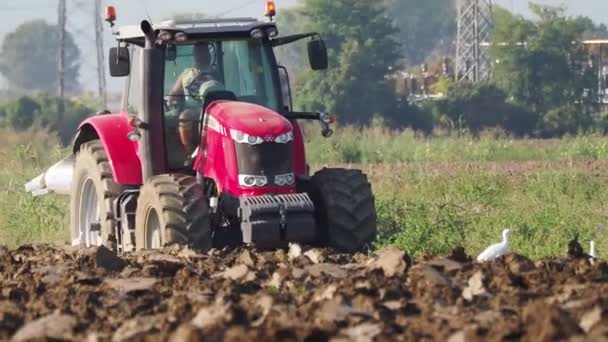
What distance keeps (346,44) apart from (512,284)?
170 ft

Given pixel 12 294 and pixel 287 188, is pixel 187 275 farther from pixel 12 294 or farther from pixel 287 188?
pixel 287 188

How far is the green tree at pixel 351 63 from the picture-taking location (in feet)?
196

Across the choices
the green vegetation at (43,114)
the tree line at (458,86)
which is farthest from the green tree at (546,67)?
the green vegetation at (43,114)

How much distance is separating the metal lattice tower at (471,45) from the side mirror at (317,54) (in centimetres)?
5027

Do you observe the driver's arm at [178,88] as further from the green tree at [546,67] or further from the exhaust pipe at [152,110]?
the green tree at [546,67]

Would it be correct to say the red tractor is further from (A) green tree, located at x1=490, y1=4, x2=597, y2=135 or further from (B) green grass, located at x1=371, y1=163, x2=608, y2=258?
(A) green tree, located at x1=490, y1=4, x2=597, y2=135

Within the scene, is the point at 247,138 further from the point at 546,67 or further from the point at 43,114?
the point at 43,114

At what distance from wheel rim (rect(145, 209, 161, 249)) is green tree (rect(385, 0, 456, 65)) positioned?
109031 millimetres

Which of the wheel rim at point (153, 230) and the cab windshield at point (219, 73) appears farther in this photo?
the cab windshield at point (219, 73)

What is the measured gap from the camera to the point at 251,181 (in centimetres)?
1277

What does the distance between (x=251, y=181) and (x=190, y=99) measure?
106 cm

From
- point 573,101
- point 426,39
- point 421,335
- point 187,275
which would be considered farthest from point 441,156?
point 426,39

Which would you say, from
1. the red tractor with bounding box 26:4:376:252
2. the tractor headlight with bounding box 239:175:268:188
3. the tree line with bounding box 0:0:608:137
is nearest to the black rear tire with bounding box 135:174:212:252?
the red tractor with bounding box 26:4:376:252

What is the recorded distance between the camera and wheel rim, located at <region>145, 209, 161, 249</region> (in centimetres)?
1291
